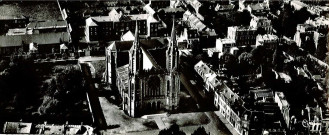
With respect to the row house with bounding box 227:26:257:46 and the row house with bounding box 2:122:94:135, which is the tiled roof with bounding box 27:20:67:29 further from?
the row house with bounding box 2:122:94:135

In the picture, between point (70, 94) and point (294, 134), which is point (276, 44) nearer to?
point (294, 134)

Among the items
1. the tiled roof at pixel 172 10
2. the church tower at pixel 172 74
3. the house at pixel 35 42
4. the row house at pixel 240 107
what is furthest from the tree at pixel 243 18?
the church tower at pixel 172 74

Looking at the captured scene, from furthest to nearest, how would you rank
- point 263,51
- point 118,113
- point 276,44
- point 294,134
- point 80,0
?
point 80,0 → point 276,44 → point 263,51 → point 118,113 → point 294,134

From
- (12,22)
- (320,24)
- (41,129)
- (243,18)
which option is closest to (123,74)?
(41,129)

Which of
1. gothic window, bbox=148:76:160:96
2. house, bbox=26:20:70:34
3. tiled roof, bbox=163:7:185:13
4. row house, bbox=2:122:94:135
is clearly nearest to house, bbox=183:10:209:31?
tiled roof, bbox=163:7:185:13

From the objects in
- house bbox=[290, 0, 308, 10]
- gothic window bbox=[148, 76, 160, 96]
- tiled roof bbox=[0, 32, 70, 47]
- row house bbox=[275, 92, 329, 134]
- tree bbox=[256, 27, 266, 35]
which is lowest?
row house bbox=[275, 92, 329, 134]

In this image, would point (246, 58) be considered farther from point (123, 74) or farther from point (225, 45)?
point (123, 74)

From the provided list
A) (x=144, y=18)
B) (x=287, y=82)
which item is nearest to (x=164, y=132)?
(x=287, y=82)
